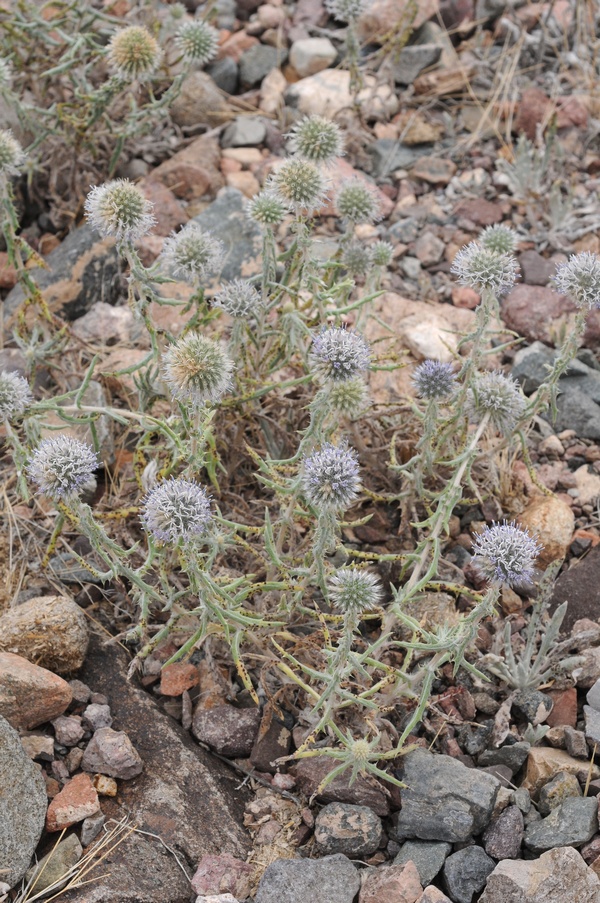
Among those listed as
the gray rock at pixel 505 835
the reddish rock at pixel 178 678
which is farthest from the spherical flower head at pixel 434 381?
the gray rock at pixel 505 835

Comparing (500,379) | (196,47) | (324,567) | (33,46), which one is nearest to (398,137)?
(196,47)

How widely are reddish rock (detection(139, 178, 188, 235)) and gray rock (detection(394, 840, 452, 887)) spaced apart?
151 inches

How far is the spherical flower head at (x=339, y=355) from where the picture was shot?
333cm

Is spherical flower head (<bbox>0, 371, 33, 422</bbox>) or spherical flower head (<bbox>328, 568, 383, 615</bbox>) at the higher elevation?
spherical flower head (<bbox>0, 371, 33, 422</bbox>)

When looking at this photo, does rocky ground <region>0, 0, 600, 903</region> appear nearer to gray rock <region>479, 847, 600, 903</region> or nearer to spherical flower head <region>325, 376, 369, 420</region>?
gray rock <region>479, 847, 600, 903</region>

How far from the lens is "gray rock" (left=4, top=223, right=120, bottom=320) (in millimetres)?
5355

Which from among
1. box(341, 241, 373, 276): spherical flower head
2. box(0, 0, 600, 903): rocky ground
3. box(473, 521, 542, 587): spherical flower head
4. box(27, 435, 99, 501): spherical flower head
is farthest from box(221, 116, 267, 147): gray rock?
box(473, 521, 542, 587): spherical flower head

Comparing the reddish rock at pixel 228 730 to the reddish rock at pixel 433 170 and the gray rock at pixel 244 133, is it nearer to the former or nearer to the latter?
the reddish rock at pixel 433 170

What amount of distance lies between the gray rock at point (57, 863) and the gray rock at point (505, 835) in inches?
56.2

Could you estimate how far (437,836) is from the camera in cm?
324

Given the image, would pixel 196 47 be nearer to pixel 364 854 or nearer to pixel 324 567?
pixel 324 567

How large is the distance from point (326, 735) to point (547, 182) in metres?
4.21

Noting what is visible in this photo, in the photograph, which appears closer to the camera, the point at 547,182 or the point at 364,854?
the point at 364,854

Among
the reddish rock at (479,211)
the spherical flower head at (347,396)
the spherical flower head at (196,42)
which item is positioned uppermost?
the spherical flower head at (196,42)
